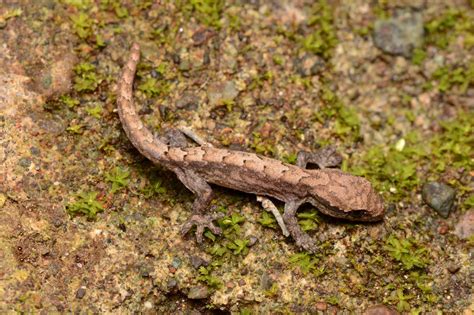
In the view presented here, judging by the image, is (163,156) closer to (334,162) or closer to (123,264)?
(123,264)

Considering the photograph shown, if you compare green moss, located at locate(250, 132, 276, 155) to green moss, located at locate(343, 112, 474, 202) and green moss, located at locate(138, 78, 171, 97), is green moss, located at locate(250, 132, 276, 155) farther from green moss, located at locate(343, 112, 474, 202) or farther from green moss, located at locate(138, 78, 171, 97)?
green moss, located at locate(138, 78, 171, 97)

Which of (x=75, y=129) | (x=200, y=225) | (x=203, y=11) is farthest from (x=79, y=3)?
(x=200, y=225)

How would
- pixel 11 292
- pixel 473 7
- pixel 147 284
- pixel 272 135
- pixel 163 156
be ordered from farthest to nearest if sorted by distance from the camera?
pixel 473 7
pixel 272 135
pixel 163 156
pixel 147 284
pixel 11 292

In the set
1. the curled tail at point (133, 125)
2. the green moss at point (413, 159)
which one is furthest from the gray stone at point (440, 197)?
the curled tail at point (133, 125)

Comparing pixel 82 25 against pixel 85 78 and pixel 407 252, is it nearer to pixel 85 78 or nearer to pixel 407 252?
pixel 85 78

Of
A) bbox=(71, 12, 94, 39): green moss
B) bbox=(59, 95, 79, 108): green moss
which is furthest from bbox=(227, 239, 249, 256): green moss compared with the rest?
bbox=(71, 12, 94, 39): green moss

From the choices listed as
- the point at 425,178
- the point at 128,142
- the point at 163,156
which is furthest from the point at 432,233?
the point at 128,142
